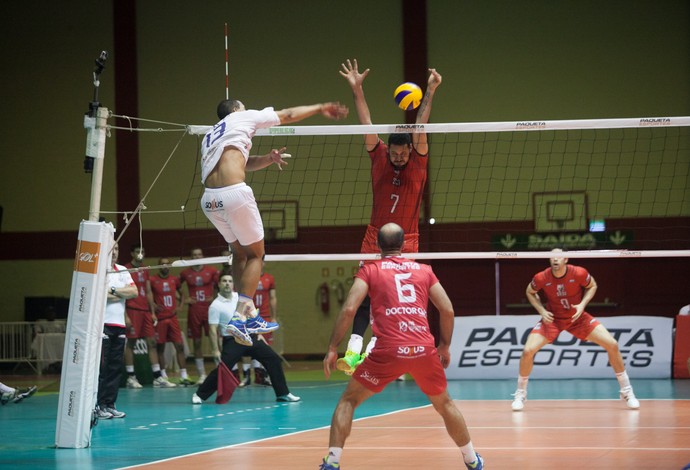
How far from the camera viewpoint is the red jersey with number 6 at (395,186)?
870 centimetres

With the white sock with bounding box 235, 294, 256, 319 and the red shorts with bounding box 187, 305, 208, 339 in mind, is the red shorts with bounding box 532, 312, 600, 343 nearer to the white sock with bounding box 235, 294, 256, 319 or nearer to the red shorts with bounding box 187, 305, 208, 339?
the white sock with bounding box 235, 294, 256, 319

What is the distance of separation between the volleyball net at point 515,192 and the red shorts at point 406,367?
1360 centimetres

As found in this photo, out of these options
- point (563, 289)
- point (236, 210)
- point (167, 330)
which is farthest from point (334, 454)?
point (167, 330)

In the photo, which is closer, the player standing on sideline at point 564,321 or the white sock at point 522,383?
the white sock at point 522,383

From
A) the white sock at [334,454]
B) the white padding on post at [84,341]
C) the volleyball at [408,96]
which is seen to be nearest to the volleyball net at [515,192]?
the white padding on post at [84,341]

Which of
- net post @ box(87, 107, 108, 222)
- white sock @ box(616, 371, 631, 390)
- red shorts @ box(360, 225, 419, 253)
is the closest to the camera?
red shorts @ box(360, 225, 419, 253)

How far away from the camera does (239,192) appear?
26.0 ft

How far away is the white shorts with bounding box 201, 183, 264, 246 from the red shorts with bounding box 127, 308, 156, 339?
9.37m

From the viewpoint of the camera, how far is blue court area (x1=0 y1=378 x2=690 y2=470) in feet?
30.0

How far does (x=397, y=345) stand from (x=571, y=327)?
6.69m

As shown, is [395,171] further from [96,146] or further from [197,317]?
[197,317]

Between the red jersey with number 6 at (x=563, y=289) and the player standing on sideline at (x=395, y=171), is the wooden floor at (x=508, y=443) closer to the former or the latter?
the player standing on sideline at (x=395, y=171)

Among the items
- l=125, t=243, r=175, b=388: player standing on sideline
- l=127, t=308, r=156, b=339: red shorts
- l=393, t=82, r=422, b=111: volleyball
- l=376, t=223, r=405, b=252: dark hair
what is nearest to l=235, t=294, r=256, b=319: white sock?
l=376, t=223, r=405, b=252: dark hair

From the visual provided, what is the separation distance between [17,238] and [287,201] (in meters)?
6.71
